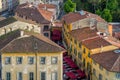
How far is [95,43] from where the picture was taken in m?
64.6

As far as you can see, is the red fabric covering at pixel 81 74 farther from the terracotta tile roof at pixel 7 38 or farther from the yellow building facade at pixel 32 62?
the terracotta tile roof at pixel 7 38

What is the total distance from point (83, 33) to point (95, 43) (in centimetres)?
608

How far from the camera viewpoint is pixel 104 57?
195ft

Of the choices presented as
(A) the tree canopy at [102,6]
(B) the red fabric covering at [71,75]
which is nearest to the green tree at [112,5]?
(A) the tree canopy at [102,6]

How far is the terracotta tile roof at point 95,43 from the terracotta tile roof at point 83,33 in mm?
1540

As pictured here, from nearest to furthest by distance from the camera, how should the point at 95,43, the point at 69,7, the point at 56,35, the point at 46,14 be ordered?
the point at 95,43
the point at 56,35
the point at 46,14
the point at 69,7

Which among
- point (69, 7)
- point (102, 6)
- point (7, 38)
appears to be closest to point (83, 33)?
point (7, 38)

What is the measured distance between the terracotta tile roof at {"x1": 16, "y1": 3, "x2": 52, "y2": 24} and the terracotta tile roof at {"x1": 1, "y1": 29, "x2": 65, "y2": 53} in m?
22.9

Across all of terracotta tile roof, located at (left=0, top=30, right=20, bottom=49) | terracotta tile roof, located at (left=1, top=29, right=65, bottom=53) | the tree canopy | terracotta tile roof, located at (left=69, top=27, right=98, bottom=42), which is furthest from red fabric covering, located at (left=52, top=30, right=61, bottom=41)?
terracotta tile roof, located at (left=1, top=29, right=65, bottom=53)

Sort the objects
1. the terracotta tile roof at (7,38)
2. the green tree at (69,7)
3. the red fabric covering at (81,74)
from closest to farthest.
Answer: the terracotta tile roof at (7,38) < the red fabric covering at (81,74) < the green tree at (69,7)

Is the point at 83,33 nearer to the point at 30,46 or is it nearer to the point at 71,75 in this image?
the point at 71,75

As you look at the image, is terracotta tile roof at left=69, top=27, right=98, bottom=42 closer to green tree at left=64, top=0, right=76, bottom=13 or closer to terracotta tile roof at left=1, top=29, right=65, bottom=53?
terracotta tile roof at left=1, top=29, right=65, bottom=53

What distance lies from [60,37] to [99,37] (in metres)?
17.6

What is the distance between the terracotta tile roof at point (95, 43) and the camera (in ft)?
208
